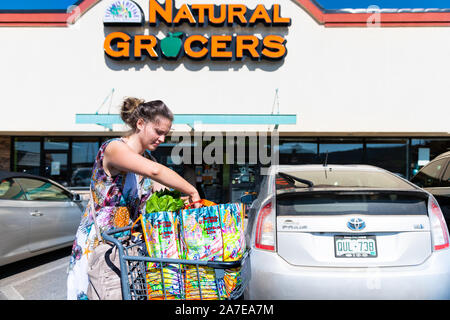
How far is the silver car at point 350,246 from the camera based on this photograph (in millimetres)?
2295

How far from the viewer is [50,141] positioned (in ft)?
41.6

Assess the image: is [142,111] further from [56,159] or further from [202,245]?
[56,159]

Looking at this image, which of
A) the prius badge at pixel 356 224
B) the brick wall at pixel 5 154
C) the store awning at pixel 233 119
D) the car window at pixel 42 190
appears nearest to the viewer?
the prius badge at pixel 356 224

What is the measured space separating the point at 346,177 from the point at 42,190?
4779 millimetres

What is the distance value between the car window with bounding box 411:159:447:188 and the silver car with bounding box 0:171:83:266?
6131mm

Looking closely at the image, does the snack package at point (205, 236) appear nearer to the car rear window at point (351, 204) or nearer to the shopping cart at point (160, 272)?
the shopping cart at point (160, 272)

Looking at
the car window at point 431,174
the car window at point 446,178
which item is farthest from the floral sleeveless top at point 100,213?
the car window at point 431,174

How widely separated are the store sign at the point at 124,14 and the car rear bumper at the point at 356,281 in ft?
35.3

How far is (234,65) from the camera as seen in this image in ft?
36.7

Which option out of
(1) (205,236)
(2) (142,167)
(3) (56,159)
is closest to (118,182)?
(2) (142,167)
